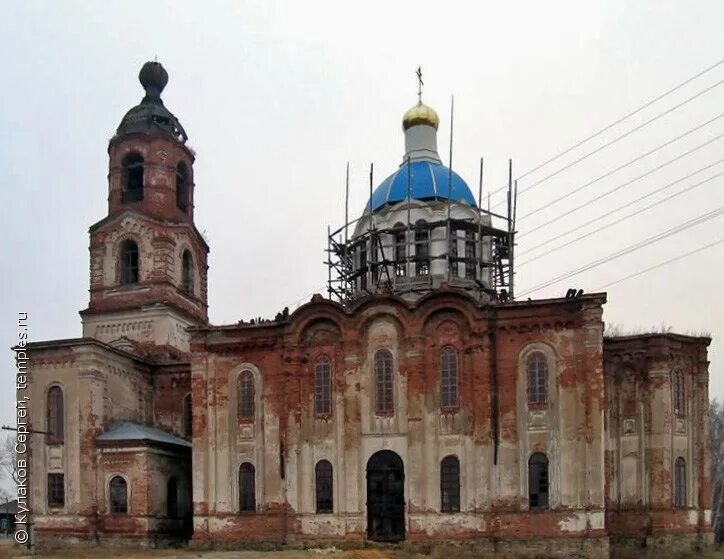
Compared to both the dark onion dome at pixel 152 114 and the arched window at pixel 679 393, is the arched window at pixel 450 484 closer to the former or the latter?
the arched window at pixel 679 393

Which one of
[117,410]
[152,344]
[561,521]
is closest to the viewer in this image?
[561,521]

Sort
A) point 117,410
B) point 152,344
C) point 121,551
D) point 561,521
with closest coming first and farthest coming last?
point 561,521 < point 121,551 < point 117,410 < point 152,344

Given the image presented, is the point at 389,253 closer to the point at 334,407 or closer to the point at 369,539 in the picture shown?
the point at 334,407

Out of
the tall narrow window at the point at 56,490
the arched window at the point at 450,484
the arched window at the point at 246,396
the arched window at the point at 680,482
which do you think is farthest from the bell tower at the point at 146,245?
the arched window at the point at 680,482

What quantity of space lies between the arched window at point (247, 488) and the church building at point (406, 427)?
5 cm

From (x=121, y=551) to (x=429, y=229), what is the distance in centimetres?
1721

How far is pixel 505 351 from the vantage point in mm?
32031

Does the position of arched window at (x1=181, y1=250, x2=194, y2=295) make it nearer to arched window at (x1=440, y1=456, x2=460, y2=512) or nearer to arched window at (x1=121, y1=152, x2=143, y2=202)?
arched window at (x1=121, y1=152, x2=143, y2=202)

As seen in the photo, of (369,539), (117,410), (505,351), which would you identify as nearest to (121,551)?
(117,410)

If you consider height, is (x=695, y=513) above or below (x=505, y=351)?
below

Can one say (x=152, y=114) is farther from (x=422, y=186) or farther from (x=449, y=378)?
(x=449, y=378)

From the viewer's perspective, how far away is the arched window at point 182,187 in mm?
43375

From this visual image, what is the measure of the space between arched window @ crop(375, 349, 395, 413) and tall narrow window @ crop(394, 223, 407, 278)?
225 inches

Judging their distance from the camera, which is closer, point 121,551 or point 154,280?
point 121,551
